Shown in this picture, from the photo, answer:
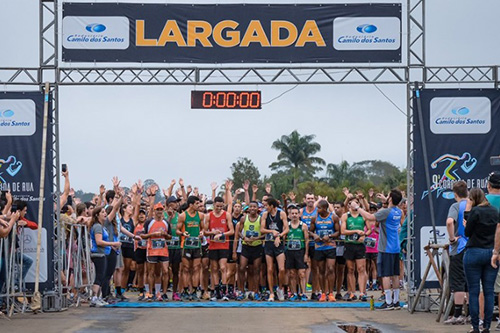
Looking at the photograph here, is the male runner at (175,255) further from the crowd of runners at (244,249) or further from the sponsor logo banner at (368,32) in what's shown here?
the sponsor logo banner at (368,32)

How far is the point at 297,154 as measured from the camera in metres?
91.1

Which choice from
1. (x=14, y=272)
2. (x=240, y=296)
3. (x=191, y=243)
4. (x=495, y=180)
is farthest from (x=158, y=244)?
(x=495, y=180)

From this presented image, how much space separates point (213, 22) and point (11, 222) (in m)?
5.73

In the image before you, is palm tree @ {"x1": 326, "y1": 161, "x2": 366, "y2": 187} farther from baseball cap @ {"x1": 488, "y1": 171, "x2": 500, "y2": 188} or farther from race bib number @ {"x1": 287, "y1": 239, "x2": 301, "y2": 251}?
baseball cap @ {"x1": 488, "y1": 171, "x2": 500, "y2": 188}

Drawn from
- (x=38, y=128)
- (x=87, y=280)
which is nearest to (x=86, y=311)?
(x=87, y=280)

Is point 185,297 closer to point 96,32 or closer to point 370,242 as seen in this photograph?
point 370,242

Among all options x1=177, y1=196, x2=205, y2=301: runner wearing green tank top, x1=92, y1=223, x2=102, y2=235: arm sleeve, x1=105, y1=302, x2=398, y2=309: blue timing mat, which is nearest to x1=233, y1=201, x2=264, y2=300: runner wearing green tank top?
x1=177, y1=196, x2=205, y2=301: runner wearing green tank top

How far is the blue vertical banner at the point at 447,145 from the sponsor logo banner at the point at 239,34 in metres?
1.33

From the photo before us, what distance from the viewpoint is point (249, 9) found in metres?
17.6

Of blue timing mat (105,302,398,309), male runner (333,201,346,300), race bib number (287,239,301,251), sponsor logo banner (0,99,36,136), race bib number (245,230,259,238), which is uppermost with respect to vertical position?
sponsor logo banner (0,99,36,136)

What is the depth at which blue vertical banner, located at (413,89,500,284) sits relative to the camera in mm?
17141

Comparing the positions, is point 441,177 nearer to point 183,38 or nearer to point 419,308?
point 419,308

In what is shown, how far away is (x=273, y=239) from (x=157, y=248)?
8.65ft

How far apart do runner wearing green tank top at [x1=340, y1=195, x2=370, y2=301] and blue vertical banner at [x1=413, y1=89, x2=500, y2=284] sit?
99.1 inches
